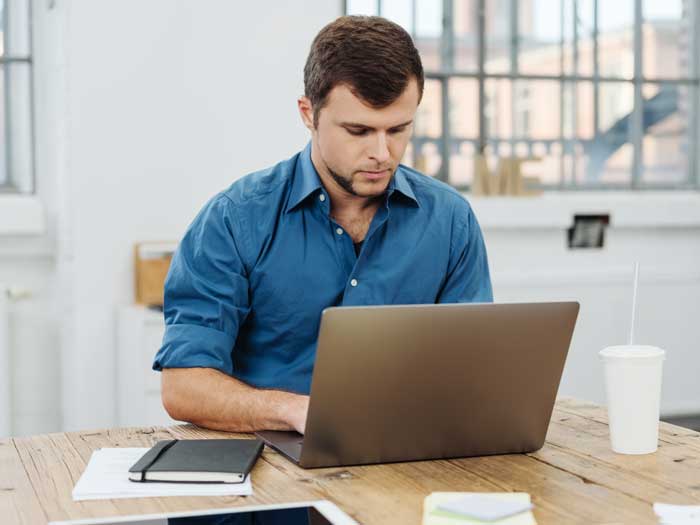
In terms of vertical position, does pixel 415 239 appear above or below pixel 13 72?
below

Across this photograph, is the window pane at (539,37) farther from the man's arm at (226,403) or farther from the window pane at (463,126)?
the man's arm at (226,403)

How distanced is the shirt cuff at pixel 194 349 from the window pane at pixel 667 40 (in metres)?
3.30

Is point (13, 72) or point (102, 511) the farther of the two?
point (13, 72)

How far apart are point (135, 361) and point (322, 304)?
5.12ft

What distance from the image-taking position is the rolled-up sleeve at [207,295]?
176 centimetres

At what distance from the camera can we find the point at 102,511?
3.92ft

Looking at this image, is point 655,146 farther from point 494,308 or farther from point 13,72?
point 494,308

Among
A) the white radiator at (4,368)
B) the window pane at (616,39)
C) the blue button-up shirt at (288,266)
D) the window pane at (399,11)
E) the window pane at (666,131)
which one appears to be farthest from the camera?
the window pane at (666,131)

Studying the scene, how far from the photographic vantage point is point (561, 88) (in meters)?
4.47

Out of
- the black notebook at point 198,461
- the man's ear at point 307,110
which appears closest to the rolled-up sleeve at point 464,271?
the man's ear at point 307,110

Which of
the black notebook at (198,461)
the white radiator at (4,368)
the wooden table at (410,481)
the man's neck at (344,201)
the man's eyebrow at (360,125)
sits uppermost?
the man's eyebrow at (360,125)

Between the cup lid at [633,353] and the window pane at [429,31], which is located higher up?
the window pane at [429,31]

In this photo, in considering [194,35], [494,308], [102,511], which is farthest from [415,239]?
[194,35]

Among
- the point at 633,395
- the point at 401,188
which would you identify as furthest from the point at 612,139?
the point at 633,395
